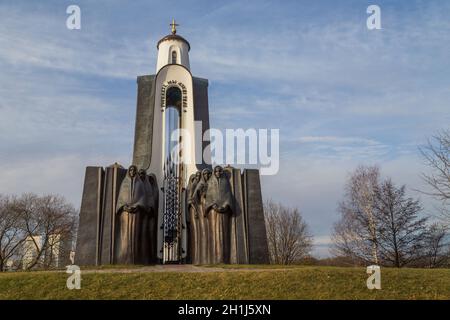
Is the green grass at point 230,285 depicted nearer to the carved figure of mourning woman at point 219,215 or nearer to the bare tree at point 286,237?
the carved figure of mourning woman at point 219,215

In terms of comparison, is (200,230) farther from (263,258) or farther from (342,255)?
(342,255)

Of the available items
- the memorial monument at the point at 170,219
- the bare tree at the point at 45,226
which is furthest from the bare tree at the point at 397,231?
the bare tree at the point at 45,226

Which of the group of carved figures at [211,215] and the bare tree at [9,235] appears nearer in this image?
the group of carved figures at [211,215]

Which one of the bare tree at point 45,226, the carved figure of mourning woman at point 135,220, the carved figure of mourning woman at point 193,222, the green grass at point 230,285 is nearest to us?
the green grass at point 230,285

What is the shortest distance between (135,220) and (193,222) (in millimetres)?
1929

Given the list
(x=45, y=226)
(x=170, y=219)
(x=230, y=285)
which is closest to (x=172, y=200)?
(x=170, y=219)

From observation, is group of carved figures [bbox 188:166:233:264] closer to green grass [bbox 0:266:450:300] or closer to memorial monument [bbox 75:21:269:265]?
memorial monument [bbox 75:21:269:265]

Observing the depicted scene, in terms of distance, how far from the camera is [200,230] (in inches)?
485

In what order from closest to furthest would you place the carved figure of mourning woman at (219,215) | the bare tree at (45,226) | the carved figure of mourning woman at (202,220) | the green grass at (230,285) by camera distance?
the green grass at (230,285) < the carved figure of mourning woman at (219,215) < the carved figure of mourning woman at (202,220) < the bare tree at (45,226)

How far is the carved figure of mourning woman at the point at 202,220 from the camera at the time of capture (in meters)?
12.0

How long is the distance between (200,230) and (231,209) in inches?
50.0

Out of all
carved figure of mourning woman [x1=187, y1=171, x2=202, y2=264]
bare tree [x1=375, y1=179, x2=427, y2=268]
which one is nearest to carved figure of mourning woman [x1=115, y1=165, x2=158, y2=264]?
carved figure of mourning woman [x1=187, y1=171, x2=202, y2=264]

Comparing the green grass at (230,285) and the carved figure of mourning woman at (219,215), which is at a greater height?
the carved figure of mourning woman at (219,215)

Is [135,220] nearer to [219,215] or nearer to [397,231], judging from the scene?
[219,215]
